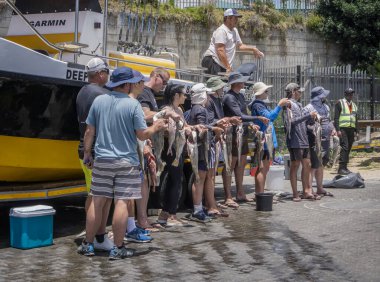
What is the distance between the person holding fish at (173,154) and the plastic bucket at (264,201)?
174 cm

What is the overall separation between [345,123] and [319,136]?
157 inches

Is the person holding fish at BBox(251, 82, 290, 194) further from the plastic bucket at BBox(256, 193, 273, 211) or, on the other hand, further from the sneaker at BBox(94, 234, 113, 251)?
the sneaker at BBox(94, 234, 113, 251)

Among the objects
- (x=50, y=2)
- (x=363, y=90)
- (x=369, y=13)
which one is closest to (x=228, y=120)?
(x=50, y=2)

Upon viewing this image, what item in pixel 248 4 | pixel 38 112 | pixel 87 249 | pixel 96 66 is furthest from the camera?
pixel 248 4

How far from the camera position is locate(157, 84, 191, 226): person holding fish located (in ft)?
28.2

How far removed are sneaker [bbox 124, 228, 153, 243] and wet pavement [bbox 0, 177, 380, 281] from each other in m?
0.11

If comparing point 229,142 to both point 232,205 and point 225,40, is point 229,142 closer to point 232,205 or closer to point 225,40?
point 232,205

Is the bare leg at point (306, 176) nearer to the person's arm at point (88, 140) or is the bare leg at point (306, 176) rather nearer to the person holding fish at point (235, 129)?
the person holding fish at point (235, 129)

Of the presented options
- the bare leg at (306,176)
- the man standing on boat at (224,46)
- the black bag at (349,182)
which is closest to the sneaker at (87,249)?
the bare leg at (306,176)

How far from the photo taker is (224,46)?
38.1ft

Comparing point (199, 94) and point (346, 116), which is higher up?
point (346, 116)

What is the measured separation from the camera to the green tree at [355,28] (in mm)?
25422

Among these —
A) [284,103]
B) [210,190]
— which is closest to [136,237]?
[210,190]

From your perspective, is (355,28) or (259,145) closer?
(259,145)
